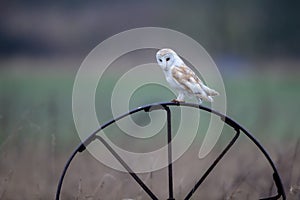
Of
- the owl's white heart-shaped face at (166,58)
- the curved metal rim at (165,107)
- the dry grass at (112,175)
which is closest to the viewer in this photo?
the curved metal rim at (165,107)

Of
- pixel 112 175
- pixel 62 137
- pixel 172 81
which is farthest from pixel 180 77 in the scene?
pixel 62 137

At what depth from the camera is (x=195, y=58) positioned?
5.79m

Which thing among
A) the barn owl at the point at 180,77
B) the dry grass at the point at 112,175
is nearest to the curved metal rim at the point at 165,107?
the barn owl at the point at 180,77

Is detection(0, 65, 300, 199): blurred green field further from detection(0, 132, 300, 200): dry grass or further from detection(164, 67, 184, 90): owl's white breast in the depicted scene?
detection(164, 67, 184, 90): owl's white breast

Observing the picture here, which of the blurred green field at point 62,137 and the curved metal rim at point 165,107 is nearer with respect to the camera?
the curved metal rim at point 165,107

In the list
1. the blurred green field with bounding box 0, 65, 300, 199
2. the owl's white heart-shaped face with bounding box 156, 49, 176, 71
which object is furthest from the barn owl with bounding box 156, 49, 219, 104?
the blurred green field with bounding box 0, 65, 300, 199

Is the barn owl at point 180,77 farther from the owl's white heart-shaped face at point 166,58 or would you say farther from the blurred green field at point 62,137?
the blurred green field at point 62,137

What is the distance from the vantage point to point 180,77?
1.86 meters

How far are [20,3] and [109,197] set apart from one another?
244 inches

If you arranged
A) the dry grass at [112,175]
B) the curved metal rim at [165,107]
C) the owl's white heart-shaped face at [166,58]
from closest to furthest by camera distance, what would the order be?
1. the curved metal rim at [165,107]
2. the owl's white heart-shaped face at [166,58]
3. the dry grass at [112,175]

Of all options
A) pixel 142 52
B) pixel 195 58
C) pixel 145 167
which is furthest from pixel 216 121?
pixel 142 52

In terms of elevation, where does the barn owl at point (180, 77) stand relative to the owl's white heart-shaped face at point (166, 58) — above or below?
below

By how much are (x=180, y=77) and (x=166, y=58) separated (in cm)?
6

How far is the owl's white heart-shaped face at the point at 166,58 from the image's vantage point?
1.83 m
